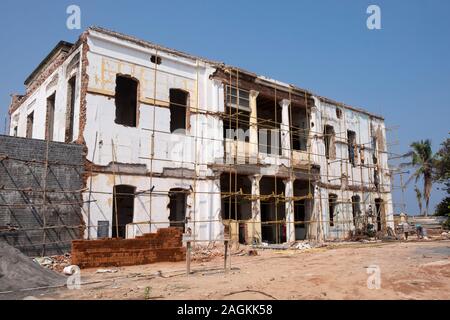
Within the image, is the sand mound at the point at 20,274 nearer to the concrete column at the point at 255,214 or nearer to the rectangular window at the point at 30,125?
the concrete column at the point at 255,214

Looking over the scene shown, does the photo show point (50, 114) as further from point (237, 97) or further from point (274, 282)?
point (274, 282)

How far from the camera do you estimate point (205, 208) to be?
1866cm

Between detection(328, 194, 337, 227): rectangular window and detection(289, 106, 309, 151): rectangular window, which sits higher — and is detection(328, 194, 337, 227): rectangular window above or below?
below

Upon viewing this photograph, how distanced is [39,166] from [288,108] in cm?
1434

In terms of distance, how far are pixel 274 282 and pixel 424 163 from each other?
1851 inches

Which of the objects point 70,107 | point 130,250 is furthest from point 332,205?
point 70,107

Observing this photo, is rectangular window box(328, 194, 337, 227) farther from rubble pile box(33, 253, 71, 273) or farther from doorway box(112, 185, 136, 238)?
rubble pile box(33, 253, 71, 273)

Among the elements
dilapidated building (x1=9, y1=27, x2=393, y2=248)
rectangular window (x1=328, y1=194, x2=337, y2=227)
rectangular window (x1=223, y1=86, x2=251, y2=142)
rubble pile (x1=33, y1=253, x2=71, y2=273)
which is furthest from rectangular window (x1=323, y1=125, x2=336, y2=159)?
rubble pile (x1=33, y1=253, x2=71, y2=273)

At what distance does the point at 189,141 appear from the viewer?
18766mm

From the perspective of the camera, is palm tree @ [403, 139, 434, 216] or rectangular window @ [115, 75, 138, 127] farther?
palm tree @ [403, 139, 434, 216]

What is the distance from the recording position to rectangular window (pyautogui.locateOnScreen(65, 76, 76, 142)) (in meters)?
17.5

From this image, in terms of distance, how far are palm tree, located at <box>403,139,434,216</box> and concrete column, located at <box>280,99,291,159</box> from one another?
3280cm

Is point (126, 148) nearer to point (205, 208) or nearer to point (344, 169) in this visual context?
point (205, 208)
